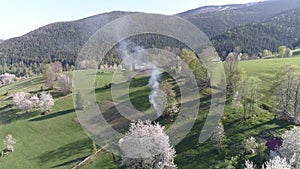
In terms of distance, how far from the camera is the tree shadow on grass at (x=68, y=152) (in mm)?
67188

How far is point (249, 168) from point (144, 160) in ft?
56.9

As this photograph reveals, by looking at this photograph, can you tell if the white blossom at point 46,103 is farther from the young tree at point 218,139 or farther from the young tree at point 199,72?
the young tree at point 218,139

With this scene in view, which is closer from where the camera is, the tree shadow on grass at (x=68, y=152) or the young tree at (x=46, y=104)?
the tree shadow on grass at (x=68, y=152)

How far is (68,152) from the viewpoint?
6988cm

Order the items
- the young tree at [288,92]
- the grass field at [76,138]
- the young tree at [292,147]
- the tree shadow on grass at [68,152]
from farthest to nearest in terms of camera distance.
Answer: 1. the young tree at [288,92]
2. the tree shadow on grass at [68,152]
3. the grass field at [76,138]
4. the young tree at [292,147]

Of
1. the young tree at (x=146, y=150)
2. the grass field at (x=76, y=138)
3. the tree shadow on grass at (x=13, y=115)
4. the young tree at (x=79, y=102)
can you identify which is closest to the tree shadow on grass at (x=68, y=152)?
the grass field at (x=76, y=138)

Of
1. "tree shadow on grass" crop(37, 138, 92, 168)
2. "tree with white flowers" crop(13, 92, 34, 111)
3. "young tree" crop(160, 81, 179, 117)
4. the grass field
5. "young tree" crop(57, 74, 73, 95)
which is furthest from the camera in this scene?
"young tree" crop(57, 74, 73, 95)

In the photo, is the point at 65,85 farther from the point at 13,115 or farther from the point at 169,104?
the point at 169,104

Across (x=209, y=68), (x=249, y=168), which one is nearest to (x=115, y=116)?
(x=209, y=68)

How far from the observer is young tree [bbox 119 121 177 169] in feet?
170

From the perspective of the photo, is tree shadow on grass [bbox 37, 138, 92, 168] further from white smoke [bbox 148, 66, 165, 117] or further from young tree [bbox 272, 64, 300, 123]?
young tree [bbox 272, 64, 300, 123]

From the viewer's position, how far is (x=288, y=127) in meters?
64.9

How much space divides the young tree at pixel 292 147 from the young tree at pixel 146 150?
1805 centimetres

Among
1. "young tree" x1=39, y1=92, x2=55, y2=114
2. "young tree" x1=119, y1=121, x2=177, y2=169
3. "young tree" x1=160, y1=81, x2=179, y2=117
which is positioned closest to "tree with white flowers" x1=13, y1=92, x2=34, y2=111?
"young tree" x1=39, y1=92, x2=55, y2=114
